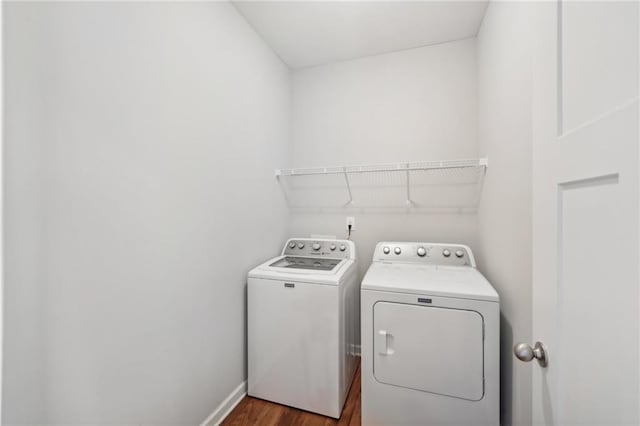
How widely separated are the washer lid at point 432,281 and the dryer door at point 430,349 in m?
0.09

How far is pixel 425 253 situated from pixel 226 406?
1.72m

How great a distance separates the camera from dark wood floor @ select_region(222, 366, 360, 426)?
5.22 ft

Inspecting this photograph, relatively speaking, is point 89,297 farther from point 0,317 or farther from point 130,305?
point 0,317

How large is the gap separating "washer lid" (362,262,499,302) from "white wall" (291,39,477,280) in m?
0.46

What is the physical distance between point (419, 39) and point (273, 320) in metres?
2.45

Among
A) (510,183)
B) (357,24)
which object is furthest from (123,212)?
(357,24)

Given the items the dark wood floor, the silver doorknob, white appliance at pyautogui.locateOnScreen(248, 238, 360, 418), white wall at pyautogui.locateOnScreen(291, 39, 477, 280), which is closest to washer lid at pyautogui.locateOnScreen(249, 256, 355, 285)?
white appliance at pyautogui.locateOnScreen(248, 238, 360, 418)

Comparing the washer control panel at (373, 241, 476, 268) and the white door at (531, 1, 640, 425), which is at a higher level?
the white door at (531, 1, 640, 425)

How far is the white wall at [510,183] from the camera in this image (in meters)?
1.09

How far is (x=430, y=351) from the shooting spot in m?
1.36

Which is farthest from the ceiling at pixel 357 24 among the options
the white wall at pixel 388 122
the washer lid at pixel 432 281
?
the washer lid at pixel 432 281

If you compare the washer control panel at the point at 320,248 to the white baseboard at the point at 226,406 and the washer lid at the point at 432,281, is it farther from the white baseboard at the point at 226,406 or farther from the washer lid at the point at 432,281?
the white baseboard at the point at 226,406

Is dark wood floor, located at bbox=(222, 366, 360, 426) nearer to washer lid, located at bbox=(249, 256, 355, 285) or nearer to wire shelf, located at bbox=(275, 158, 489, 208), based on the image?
washer lid, located at bbox=(249, 256, 355, 285)

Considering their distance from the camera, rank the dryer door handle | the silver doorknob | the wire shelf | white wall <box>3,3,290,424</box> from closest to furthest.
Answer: the silver doorknob
white wall <box>3,3,290,424</box>
the dryer door handle
the wire shelf
